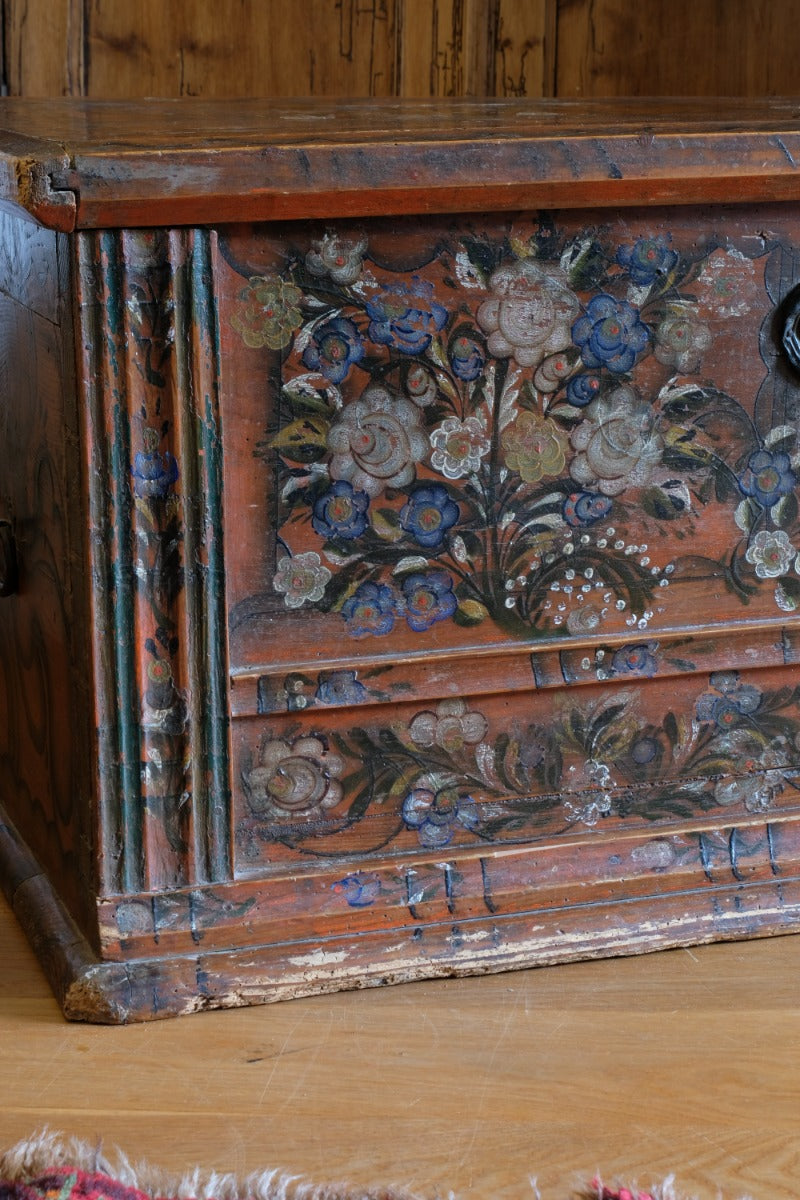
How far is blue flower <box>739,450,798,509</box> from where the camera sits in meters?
1.12

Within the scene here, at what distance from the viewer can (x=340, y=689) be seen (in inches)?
42.5

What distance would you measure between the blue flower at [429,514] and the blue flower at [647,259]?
7.8 inches

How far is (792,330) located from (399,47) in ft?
4.14

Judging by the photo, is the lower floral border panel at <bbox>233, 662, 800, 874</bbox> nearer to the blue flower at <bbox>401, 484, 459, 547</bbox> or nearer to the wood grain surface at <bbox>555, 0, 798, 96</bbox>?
the blue flower at <bbox>401, 484, 459, 547</bbox>

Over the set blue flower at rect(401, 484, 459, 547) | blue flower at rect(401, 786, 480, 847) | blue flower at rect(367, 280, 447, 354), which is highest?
blue flower at rect(367, 280, 447, 354)

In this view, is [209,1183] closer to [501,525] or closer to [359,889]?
[359,889]

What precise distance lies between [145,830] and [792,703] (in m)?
0.50

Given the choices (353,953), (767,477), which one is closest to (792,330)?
(767,477)

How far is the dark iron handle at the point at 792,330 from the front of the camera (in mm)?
1098

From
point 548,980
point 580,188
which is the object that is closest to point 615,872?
point 548,980

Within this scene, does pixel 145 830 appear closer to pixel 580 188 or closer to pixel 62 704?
pixel 62 704

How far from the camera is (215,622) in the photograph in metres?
1.04

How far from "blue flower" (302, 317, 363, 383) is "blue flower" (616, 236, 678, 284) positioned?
0.63ft

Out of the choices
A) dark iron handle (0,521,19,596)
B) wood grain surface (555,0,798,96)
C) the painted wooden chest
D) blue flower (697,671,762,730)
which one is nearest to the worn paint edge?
the painted wooden chest
